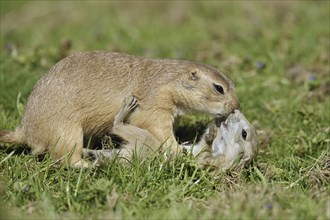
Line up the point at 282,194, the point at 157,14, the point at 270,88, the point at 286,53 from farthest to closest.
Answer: the point at 157,14, the point at 286,53, the point at 270,88, the point at 282,194

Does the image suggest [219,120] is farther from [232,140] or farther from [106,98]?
[106,98]

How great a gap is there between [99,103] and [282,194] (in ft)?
5.86

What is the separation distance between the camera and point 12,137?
546 cm

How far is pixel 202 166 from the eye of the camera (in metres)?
5.28

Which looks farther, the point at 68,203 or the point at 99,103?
the point at 99,103

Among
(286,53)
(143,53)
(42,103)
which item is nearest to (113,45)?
(143,53)

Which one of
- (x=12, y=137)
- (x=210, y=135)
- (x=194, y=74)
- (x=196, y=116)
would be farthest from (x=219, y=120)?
(x=12, y=137)

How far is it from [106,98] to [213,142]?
3.08 ft

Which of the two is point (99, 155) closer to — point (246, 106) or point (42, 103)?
point (42, 103)

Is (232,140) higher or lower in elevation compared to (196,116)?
higher

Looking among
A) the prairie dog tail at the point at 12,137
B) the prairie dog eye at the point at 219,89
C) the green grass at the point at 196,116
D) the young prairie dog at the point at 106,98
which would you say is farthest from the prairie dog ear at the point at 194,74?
the prairie dog tail at the point at 12,137

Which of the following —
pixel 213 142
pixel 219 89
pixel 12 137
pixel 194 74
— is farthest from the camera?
pixel 194 74

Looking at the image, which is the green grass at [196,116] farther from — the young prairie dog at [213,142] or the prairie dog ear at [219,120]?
the prairie dog ear at [219,120]

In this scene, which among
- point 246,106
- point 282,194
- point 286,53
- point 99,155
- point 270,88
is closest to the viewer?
point 282,194
